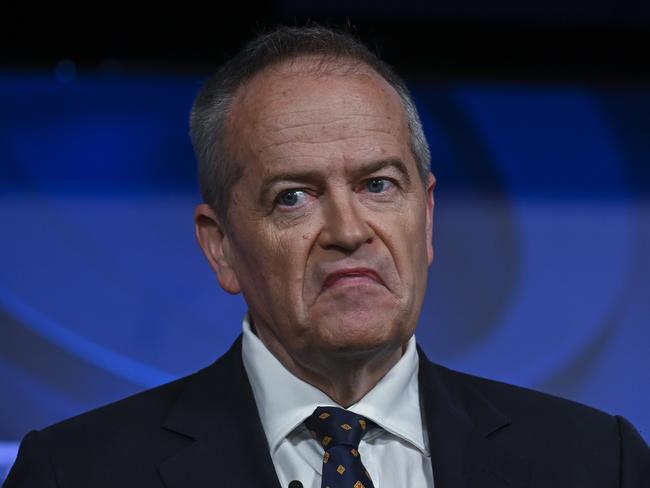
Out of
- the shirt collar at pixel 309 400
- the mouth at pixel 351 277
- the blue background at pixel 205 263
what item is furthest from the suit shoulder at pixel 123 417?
the blue background at pixel 205 263

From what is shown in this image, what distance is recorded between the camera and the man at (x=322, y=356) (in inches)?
86.6

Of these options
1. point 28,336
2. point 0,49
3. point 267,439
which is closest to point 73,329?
point 28,336

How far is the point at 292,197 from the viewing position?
88.9 inches

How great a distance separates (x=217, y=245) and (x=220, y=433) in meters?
0.40

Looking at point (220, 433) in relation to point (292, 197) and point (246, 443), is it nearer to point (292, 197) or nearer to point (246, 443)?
point (246, 443)

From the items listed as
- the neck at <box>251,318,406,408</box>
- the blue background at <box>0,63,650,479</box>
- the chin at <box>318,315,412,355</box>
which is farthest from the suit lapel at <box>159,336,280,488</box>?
the blue background at <box>0,63,650,479</box>

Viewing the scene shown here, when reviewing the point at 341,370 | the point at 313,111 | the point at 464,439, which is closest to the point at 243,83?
the point at 313,111

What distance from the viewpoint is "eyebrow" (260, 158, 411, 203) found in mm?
2223

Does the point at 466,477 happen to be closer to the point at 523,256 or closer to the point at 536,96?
the point at 523,256

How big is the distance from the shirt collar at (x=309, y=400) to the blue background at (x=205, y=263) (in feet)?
2.69

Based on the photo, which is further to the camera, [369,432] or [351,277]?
[369,432]

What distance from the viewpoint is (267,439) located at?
2266 mm

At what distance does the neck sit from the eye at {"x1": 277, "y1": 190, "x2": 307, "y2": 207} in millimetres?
277

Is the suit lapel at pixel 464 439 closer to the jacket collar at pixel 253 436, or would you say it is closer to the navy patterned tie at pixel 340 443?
the jacket collar at pixel 253 436
